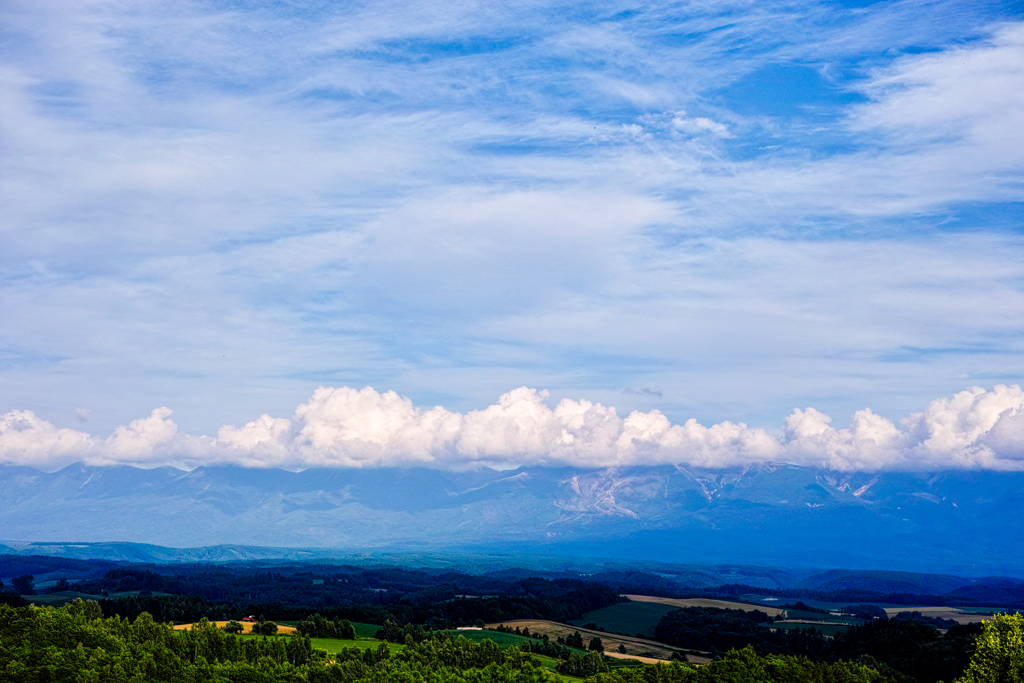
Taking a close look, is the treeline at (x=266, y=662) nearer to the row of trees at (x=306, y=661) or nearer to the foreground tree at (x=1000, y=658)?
the row of trees at (x=306, y=661)

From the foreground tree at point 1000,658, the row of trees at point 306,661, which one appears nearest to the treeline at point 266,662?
the row of trees at point 306,661

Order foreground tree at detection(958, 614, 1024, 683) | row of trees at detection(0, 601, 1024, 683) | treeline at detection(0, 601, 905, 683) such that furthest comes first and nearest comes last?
treeline at detection(0, 601, 905, 683)
row of trees at detection(0, 601, 1024, 683)
foreground tree at detection(958, 614, 1024, 683)

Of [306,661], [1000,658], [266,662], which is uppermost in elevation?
[1000,658]

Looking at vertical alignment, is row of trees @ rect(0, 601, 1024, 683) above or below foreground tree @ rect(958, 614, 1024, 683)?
below

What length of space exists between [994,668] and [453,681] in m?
61.9

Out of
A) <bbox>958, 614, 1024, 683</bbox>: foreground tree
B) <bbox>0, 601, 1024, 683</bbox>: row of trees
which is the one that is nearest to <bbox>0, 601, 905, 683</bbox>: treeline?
<bbox>0, 601, 1024, 683</bbox>: row of trees

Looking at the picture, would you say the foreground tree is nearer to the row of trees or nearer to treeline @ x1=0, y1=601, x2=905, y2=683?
the row of trees

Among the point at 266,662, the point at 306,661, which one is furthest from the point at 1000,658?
the point at 306,661

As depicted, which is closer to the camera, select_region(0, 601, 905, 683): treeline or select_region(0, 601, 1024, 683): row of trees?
select_region(0, 601, 1024, 683): row of trees

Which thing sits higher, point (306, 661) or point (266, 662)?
point (266, 662)

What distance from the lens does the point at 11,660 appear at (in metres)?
118

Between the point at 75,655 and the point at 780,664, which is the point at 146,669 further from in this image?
the point at 780,664

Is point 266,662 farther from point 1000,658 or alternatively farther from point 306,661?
point 1000,658

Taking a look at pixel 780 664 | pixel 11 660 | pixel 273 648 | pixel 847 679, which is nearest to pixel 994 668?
pixel 847 679
